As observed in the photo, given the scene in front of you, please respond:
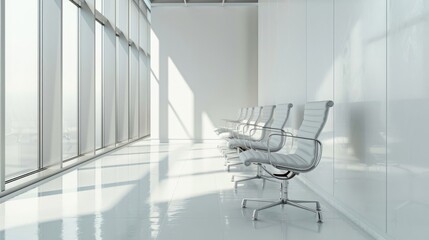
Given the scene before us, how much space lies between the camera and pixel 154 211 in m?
3.52

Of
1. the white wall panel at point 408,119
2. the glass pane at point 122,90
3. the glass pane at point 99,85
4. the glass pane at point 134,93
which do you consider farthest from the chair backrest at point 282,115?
the glass pane at point 134,93

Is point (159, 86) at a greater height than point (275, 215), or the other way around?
point (159, 86)

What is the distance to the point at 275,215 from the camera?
3.43m

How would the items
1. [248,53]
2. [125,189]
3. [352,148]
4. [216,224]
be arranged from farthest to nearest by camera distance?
[248,53] → [125,189] → [352,148] → [216,224]

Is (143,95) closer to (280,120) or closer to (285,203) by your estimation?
(280,120)

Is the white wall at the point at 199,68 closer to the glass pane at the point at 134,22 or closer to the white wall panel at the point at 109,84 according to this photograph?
the glass pane at the point at 134,22

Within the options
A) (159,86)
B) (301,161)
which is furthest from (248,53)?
(301,161)

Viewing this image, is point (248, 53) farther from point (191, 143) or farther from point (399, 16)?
point (399, 16)

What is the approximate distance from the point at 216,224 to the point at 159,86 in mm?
8560

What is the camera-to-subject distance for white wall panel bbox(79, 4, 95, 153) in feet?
23.3

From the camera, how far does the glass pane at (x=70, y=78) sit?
6734mm

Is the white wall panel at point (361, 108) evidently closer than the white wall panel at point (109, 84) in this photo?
Yes

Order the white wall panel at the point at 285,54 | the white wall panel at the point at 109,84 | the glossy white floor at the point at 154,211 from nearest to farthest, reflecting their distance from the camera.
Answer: the glossy white floor at the point at 154,211 < the white wall panel at the point at 285,54 < the white wall panel at the point at 109,84

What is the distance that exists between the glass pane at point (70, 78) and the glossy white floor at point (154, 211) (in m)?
1.30
